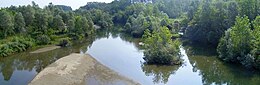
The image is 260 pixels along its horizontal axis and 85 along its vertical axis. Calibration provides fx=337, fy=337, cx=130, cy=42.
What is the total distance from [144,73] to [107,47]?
23313 mm

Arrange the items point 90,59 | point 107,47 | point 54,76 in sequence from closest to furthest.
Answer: point 54,76, point 90,59, point 107,47

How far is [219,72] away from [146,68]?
9.02 meters

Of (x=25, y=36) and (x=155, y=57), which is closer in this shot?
(x=155, y=57)

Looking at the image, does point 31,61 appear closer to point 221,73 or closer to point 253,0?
point 221,73

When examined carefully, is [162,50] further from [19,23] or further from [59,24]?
[59,24]

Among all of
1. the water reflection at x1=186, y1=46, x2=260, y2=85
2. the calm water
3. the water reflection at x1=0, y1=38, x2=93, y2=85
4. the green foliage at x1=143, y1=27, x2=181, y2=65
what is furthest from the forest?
the water reflection at x1=0, y1=38, x2=93, y2=85

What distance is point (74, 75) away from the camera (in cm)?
3447

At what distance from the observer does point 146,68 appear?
4309 centimetres

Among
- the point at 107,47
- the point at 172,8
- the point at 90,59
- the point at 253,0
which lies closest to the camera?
the point at 90,59

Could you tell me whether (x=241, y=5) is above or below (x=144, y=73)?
above

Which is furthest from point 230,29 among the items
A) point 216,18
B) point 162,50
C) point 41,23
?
point 41,23

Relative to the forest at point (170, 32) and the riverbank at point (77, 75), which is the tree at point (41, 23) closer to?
the forest at point (170, 32)

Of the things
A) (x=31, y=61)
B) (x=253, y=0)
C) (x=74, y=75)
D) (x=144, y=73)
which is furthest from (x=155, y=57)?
(x=253, y=0)

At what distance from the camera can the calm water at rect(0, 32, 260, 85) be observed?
37.9 meters
